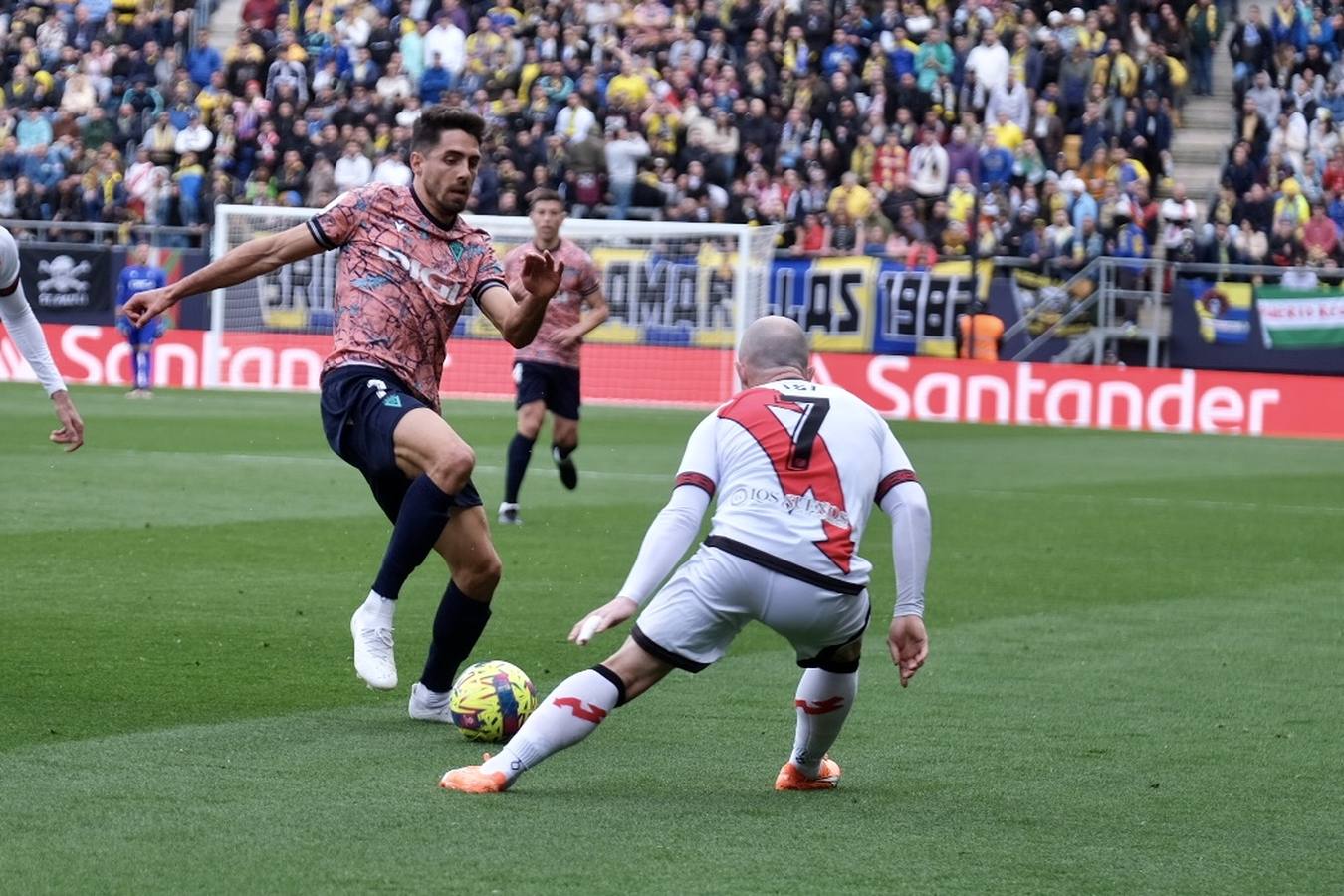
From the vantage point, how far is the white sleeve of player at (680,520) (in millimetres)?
5500

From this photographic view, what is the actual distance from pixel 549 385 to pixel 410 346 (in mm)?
7614

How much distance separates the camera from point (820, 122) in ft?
104

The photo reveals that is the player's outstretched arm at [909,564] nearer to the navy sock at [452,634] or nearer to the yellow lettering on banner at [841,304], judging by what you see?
the navy sock at [452,634]

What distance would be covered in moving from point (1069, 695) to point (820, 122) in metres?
24.2

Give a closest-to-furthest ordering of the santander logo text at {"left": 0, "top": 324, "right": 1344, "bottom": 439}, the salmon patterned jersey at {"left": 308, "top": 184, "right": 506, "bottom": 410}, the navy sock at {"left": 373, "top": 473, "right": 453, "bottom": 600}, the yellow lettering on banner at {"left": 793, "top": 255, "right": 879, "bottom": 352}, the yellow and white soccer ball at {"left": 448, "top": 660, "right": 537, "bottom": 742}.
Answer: the yellow and white soccer ball at {"left": 448, "top": 660, "right": 537, "bottom": 742} < the navy sock at {"left": 373, "top": 473, "right": 453, "bottom": 600} < the salmon patterned jersey at {"left": 308, "top": 184, "right": 506, "bottom": 410} < the santander logo text at {"left": 0, "top": 324, "right": 1344, "bottom": 439} < the yellow lettering on banner at {"left": 793, "top": 255, "right": 879, "bottom": 352}

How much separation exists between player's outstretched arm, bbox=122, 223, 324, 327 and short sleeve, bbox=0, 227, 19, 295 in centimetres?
94

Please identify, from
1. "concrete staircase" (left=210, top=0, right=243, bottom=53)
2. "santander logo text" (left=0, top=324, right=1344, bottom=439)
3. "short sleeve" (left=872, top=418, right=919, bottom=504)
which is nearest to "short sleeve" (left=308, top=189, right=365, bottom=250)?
"short sleeve" (left=872, top=418, right=919, bottom=504)

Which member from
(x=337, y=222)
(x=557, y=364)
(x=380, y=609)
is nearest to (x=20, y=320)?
(x=337, y=222)

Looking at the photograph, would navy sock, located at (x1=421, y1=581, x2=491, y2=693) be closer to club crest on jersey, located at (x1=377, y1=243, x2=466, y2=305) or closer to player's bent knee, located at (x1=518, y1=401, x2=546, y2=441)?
club crest on jersey, located at (x1=377, y1=243, x2=466, y2=305)

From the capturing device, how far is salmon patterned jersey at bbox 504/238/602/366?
592 inches

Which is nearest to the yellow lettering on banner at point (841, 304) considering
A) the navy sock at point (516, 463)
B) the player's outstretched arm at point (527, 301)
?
the navy sock at point (516, 463)

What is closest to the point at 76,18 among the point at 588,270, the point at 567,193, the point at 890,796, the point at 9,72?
the point at 9,72

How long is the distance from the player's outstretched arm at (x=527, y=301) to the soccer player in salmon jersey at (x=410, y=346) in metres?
0.01

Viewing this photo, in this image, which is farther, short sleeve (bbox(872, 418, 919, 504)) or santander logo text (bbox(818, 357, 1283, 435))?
santander logo text (bbox(818, 357, 1283, 435))
